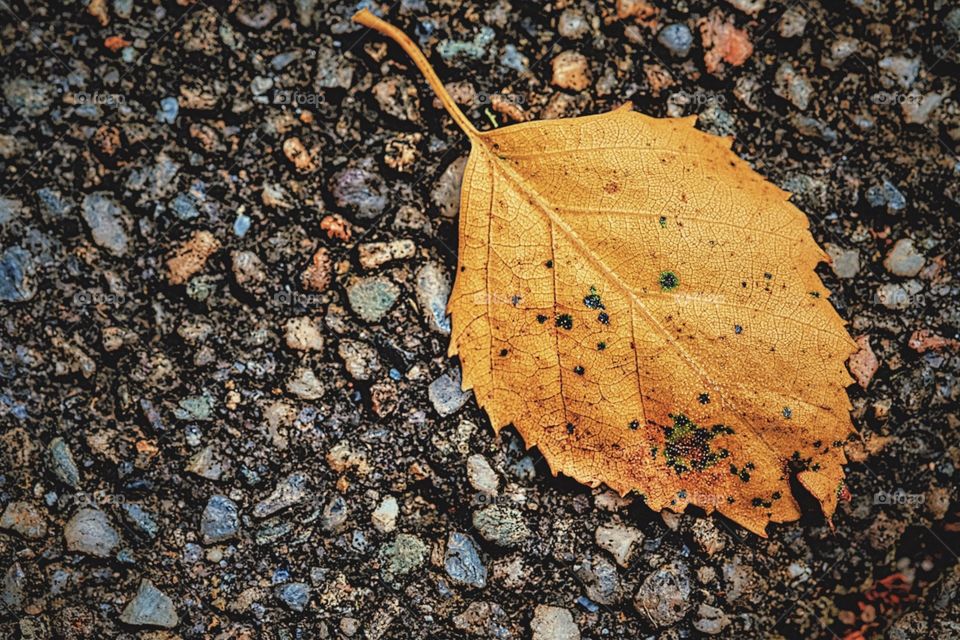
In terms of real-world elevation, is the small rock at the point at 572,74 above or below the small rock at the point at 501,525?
above

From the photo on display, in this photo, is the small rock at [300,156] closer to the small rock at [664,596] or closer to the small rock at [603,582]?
the small rock at [603,582]

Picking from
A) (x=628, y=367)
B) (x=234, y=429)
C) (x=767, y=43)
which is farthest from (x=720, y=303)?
(x=234, y=429)

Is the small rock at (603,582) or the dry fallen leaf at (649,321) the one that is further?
the small rock at (603,582)

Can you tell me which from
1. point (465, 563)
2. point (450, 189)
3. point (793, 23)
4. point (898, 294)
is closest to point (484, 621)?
point (465, 563)

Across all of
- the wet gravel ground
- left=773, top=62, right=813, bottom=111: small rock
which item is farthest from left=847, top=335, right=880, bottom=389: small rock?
left=773, top=62, right=813, bottom=111: small rock

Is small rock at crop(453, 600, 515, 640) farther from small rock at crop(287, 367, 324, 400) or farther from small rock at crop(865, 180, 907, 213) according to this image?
small rock at crop(865, 180, 907, 213)

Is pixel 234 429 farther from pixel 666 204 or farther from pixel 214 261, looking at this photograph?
pixel 666 204

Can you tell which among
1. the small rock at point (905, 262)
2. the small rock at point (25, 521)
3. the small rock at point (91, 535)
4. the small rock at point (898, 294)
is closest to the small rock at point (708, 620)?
the small rock at point (898, 294)
